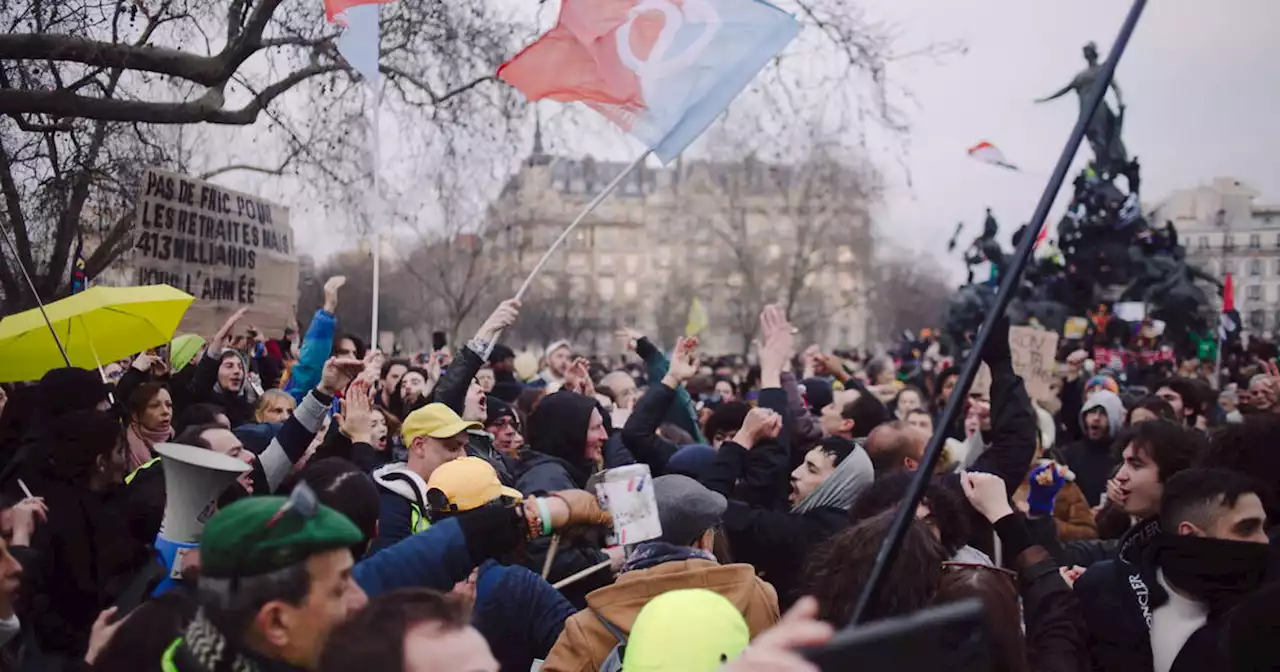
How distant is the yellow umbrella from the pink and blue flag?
2528mm

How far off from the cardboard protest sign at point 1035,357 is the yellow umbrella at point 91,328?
660cm

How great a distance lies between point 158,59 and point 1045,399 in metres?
7.48

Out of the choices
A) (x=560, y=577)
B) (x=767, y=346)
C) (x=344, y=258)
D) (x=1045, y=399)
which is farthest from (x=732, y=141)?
→ (x=560, y=577)

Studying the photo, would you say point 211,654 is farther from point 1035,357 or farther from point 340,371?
point 1035,357

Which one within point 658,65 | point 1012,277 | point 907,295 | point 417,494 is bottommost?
point 907,295

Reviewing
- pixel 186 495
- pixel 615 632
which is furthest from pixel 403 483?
pixel 615 632

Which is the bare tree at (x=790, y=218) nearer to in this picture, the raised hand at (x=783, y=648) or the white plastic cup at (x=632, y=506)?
the white plastic cup at (x=632, y=506)

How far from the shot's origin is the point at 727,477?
15.0ft

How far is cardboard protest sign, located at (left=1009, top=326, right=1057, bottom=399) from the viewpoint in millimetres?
9945

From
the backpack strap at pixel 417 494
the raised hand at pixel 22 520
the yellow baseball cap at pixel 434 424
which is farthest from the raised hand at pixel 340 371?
the raised hand at pixel 22 520

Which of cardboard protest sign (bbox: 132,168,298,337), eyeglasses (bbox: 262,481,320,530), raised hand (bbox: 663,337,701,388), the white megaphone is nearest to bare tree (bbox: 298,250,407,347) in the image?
cardboard protest sign (bbox: 132,168,298,337)

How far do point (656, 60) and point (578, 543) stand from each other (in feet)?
8.96

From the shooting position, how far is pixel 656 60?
5859 millimetres

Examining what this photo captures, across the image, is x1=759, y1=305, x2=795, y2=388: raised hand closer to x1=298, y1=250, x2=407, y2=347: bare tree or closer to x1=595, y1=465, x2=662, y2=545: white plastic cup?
x1=595, y1=465, x2=662, y2=545: white plastic cup
